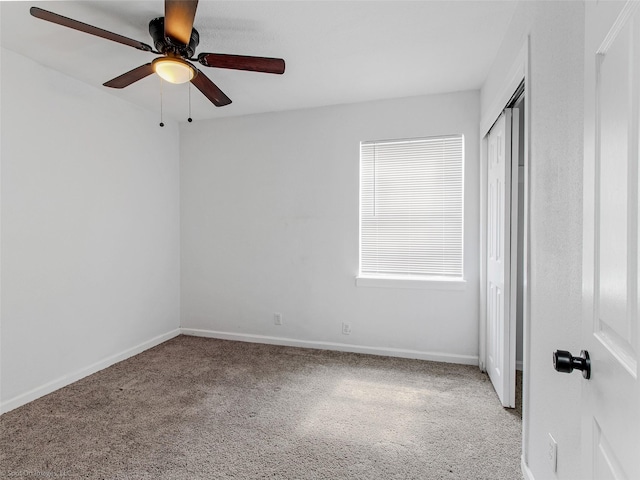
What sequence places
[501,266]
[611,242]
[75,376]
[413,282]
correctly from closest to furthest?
[611,242]
[501,266]
[75,376]
[413,282]

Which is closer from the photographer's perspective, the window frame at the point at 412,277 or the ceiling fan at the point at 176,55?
the ceiling fan at the point at 176,55

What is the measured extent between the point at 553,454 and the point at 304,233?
277 centimetres

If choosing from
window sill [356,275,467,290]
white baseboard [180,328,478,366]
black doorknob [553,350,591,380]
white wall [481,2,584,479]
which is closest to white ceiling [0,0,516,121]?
white wall [481,2,584,479]

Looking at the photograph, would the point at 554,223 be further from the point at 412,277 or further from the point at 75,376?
the point at 75,376

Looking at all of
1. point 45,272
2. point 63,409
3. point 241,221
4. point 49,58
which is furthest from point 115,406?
point 49,58

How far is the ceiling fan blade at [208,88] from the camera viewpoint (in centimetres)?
227

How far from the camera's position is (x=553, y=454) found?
57.8 inches

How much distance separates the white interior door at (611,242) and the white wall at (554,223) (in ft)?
1.64

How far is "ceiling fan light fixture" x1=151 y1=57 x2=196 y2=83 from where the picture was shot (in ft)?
6.54

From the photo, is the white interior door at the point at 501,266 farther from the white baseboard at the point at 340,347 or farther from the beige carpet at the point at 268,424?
the white baseboard at the point at 340,347

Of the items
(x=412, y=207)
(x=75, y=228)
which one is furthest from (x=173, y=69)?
(x=412, y=207)

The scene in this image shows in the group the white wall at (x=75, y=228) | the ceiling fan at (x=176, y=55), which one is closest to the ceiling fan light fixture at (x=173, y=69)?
the ceiling fan at (x=176, y=55)

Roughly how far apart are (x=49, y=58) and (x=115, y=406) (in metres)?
2.59

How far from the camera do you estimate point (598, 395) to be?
2.48 ft
